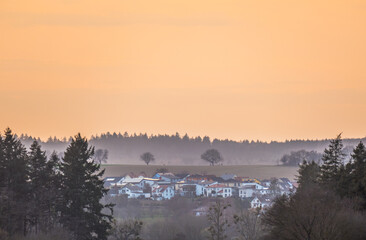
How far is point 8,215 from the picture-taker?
6856cm

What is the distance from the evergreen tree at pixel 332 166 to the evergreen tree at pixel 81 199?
20.3 meters

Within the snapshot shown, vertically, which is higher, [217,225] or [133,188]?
[133,188]

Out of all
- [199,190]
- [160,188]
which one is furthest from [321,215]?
[199,190]

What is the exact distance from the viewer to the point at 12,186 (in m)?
72.2

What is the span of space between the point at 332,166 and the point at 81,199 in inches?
1103

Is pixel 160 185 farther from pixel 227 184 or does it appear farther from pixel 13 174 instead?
pixel 13 174

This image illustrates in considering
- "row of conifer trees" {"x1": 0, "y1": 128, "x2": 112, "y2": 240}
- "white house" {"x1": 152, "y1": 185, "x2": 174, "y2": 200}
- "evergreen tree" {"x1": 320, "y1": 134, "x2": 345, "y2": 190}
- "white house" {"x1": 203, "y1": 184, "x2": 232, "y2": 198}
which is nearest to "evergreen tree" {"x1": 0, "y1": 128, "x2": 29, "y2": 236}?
"row of conifer trees" {"x1": 0, "y1": 128, "x2": 112, "y2": 240}

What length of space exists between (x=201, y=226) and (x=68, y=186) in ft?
143

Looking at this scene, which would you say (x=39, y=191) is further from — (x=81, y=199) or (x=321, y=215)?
(x=321, y=215)

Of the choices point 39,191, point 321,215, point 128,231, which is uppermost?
point 39,191

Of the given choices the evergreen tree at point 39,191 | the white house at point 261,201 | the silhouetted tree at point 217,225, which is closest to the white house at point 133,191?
the white house at point 261,201

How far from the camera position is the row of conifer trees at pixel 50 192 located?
7112 centimetres

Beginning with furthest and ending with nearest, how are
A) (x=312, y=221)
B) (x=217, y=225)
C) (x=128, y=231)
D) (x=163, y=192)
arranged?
(x=163, y=192) → (x=217, y=225) → (x=128, y=231) → (x=312, y=221)

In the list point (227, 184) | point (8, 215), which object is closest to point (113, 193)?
point (227, 184)
